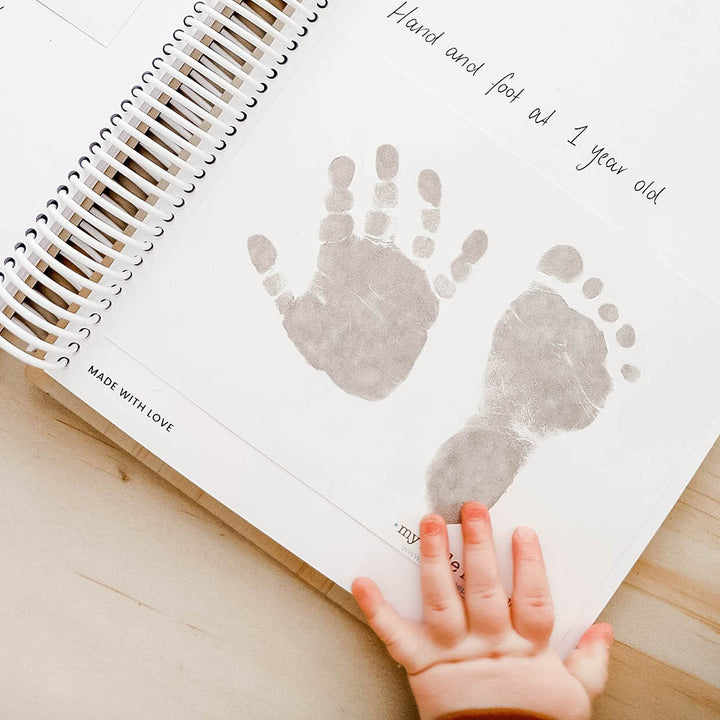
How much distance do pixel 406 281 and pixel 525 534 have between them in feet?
0.61

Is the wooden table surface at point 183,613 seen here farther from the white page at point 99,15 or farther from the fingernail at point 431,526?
the white page at point 99,15

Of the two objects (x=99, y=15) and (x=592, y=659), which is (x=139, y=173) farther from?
(x=592, y=659)

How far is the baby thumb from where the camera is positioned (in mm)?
425

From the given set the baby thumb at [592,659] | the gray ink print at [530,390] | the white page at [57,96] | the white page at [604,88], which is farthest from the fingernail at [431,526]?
the white page at [57,96]

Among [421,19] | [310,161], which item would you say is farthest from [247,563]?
[421,19]

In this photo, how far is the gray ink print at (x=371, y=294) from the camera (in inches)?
17.5

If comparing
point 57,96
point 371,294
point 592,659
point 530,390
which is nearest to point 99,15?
point 57,96

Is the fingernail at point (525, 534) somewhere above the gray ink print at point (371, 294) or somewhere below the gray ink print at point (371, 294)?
below

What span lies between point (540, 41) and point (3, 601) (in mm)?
536

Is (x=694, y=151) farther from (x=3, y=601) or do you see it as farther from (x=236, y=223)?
(x=3, y=601)

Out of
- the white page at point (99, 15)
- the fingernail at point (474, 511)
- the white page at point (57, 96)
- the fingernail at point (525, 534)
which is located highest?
the white page at point (99, 15)

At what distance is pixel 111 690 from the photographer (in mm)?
457

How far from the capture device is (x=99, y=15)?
0.46 metres

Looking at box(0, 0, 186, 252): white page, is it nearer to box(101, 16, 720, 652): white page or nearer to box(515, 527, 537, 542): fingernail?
box(101, 16, 720, 652): white page
